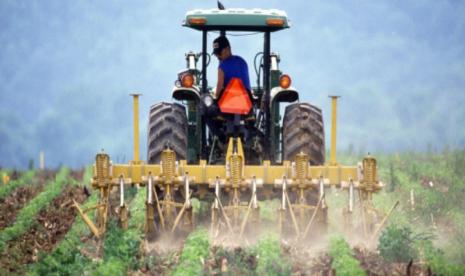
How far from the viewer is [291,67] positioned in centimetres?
7019

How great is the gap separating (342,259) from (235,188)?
7.31ft

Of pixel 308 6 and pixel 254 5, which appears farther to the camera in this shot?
pixel 308 6

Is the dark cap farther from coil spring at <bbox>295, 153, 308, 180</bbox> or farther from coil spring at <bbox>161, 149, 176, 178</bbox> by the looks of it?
coil spring at <bbox>295, 153, 308, 180</bbox>

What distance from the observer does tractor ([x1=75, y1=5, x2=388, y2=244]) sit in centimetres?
1472

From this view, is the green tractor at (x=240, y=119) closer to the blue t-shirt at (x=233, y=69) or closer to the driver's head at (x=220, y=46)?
the driver's head at (x=220, y=46)

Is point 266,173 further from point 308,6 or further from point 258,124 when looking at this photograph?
point 308,6

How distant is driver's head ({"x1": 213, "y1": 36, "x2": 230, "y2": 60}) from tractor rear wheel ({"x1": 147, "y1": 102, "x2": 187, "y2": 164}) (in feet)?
2.68

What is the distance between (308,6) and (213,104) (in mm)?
63646

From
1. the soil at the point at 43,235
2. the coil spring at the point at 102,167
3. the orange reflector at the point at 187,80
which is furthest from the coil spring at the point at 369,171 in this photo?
the soil at the point at 43,235

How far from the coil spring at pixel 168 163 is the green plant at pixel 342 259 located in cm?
201

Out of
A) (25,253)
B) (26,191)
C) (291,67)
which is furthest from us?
(291,67)

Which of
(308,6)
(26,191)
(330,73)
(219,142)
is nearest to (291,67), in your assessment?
(330,73)

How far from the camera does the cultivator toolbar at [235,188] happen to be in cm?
1461

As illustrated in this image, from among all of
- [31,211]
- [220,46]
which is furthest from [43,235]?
[220,46]
